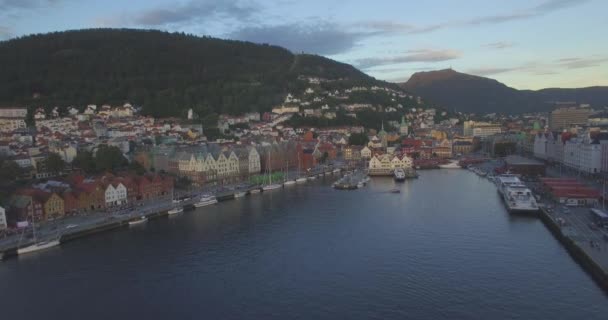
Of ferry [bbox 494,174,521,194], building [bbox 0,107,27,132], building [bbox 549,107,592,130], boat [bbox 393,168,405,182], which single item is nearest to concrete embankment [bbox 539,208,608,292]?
ferry [bbox 494,174,521,194]

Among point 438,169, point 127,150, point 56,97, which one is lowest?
point 438,169

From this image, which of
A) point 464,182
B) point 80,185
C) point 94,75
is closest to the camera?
point 80,185

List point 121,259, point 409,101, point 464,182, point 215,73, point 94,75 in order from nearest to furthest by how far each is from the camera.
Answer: point 121,259, point 464,182, point 94,75, point 215,73, point 409,101

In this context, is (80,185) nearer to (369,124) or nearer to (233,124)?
(233,124)

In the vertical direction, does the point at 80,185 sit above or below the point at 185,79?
below

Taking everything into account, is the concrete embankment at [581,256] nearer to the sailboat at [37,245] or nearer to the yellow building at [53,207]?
the sailboat at [37,245]

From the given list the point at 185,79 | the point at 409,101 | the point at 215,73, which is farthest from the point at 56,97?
the point at 409,101

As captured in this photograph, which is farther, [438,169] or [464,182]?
[438,169]

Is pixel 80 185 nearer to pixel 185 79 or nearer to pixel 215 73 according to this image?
pixel 185 79
